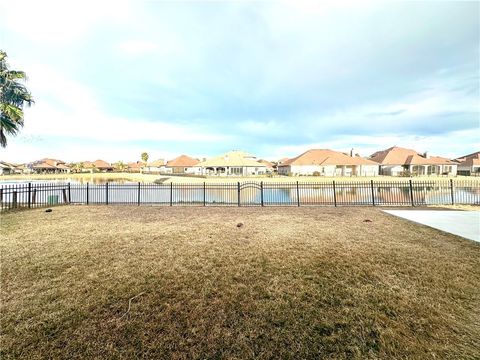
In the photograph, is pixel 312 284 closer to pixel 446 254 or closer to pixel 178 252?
pixel 178 252

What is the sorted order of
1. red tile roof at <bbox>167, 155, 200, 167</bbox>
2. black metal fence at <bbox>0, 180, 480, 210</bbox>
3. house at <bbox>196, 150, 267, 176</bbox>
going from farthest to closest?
red tile roof at <bbox>167, 155, 200, 167</bbox>, house at <bbox>196, 150, 267, 176</bbox>, black metal fence at <bbox>0, 180, 480, 210</bbox>

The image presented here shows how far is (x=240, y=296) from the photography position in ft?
12.7

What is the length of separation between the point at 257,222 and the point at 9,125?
14.4m

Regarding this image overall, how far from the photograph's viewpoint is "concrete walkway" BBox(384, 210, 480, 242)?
25.7 ft

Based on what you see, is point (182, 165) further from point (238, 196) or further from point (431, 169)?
point (431, 169)

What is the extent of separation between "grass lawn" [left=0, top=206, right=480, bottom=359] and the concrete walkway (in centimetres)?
124

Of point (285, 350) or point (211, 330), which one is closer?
point (285, 350)

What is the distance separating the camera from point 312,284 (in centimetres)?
426

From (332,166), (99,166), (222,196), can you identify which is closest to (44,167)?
(99,166)

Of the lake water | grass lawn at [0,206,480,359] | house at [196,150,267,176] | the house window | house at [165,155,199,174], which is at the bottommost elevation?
grass lawn at [0,206,480,359]

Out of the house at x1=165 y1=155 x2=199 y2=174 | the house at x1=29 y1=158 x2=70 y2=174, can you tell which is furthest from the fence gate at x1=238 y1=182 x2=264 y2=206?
the house at x1=29 y1=158 x2=70 y2=174

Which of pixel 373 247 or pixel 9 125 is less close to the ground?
pixel 9 125

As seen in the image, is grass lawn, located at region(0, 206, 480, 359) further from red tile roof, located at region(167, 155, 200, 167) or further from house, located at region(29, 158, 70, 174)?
house, located at region(29, 158, 70, 174)

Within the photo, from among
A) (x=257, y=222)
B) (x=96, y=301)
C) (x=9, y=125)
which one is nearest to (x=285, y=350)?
(x=96, y=301)
